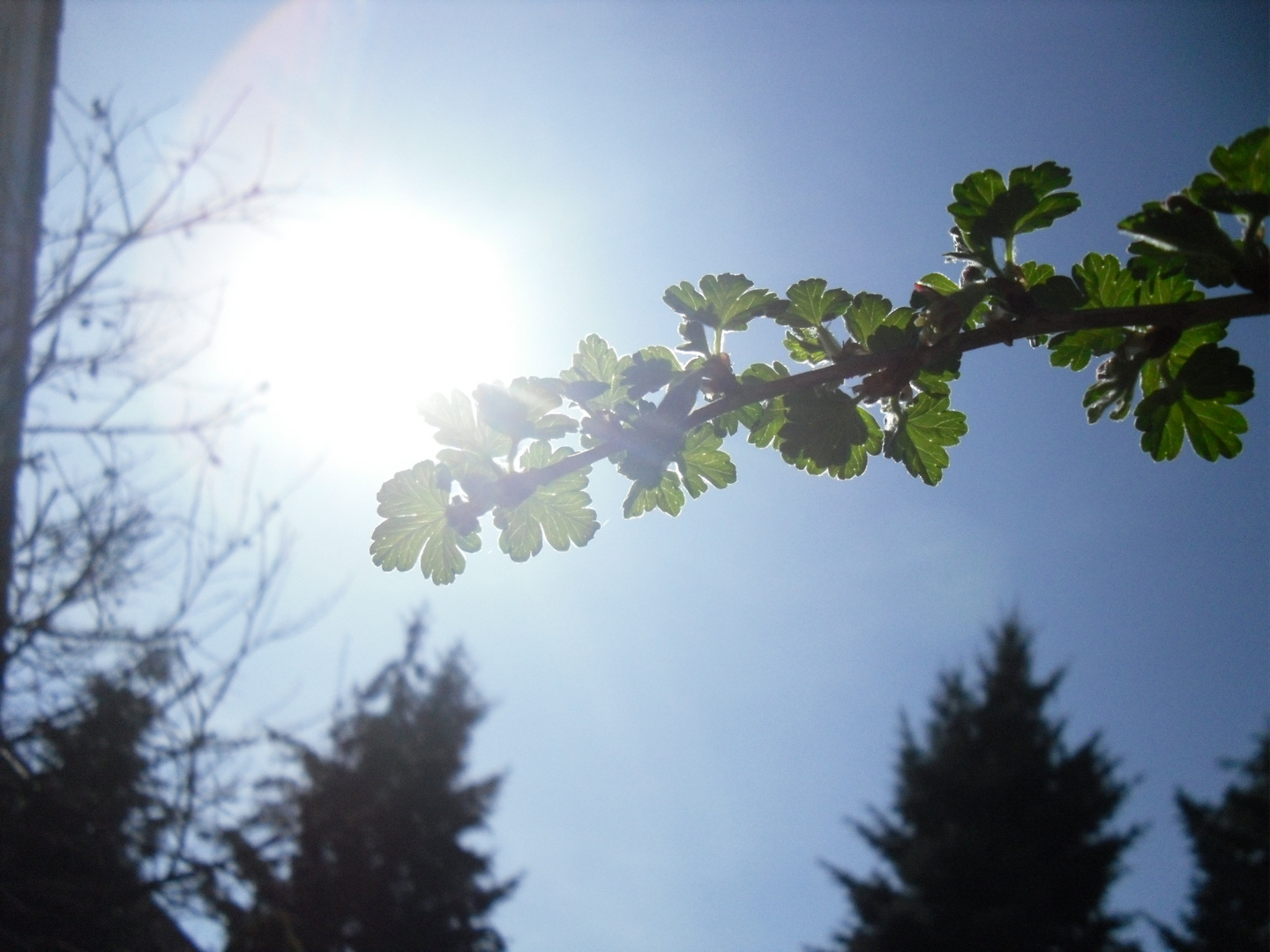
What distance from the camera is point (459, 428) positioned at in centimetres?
149

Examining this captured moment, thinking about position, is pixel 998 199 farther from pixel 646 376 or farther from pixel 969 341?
pixel 646 376

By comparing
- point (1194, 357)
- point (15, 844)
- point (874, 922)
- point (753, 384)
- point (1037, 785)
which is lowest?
point (15, 844)

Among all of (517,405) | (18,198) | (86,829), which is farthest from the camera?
(86,829)

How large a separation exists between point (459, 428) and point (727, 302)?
1.84ft

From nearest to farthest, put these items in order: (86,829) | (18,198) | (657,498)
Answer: (657,498) → (18,198) → (86,829)

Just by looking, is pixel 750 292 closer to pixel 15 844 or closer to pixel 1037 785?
pixel 15 844

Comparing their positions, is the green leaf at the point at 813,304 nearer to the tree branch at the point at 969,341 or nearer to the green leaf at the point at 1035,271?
the tree branch at the point at 969,341

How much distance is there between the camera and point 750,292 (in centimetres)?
152

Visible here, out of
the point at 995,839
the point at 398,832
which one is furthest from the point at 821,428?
the point at 398,832

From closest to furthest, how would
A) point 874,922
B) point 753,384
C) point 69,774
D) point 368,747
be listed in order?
point 753,384 < point 69,774 < point 874,922 < point 368,747

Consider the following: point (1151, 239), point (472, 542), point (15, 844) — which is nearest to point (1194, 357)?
point (1151, 239)

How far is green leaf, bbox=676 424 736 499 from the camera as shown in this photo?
5.09 ft

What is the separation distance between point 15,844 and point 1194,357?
7.67 meters

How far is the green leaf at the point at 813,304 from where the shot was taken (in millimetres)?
1444
